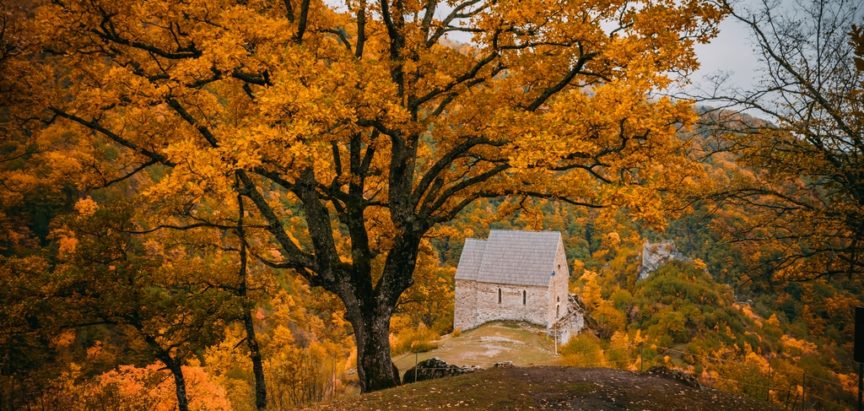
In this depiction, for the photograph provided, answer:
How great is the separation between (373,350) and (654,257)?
38.6m

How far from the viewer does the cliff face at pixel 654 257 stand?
4097 centimetres

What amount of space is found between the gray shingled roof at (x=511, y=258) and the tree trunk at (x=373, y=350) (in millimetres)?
22423

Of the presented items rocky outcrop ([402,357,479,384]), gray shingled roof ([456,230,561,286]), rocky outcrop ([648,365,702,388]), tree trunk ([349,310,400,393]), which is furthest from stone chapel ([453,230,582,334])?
tree trunk ([349,310,400,393])

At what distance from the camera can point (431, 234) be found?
12.1m

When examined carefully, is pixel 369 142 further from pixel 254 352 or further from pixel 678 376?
pixel 678 376

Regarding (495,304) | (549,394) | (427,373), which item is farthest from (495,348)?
(549,394)

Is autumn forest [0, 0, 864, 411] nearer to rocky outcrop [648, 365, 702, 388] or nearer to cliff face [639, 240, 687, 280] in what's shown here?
rocky outcrop [648, 365, 702, 388]

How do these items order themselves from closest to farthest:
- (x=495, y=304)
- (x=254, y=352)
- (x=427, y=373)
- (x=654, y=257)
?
(x=427, y=373)
(x=254, y=352)
(x=495, y=304)
(x=654, y=257)

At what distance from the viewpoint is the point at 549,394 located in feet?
25.8

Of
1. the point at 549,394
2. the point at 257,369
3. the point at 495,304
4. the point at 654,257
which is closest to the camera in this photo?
the point at 549,394

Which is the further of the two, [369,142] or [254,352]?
[254,352]

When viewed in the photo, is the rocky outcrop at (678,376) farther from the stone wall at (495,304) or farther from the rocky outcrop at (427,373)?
the stone wall at (495,304)

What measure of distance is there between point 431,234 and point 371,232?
1.52m

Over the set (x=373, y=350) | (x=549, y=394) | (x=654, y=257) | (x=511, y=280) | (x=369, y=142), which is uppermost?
(x=369, y=142)
